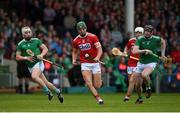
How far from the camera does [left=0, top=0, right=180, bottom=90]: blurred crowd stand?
34.9 meters

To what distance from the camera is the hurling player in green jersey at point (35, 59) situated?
24672mm

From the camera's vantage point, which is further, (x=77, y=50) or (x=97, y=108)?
(x=77, y=50)

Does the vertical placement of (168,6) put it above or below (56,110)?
above

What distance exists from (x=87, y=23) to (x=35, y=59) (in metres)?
13.0

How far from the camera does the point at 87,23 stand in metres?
37.7

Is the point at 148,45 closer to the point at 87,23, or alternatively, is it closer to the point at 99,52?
the point at 99,52

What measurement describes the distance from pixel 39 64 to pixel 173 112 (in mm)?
5722

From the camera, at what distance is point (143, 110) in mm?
21672

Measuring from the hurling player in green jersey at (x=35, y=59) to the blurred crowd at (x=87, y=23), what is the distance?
28.7ft

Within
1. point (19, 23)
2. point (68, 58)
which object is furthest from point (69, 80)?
point (19, 23)

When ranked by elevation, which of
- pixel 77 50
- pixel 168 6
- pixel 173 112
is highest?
pixel 168 6

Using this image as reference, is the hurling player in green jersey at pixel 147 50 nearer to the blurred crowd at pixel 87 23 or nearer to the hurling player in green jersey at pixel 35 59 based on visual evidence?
the hurling player in green jersey at pixel 35 59

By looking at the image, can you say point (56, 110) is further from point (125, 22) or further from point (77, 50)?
point (125, 22)

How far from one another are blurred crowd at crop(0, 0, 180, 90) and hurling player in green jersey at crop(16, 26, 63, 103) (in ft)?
28.7
